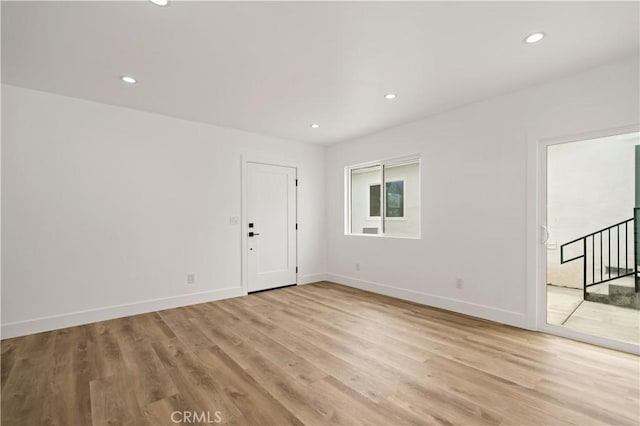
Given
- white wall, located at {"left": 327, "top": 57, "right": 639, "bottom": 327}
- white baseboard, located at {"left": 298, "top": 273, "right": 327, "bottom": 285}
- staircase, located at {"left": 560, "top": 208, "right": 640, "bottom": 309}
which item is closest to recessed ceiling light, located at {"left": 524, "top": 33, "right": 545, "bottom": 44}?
white wall, located at {"left": 327, "top": 57, "right": 639, "bottom": 327}

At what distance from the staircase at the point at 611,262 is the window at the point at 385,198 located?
1969 millimetres

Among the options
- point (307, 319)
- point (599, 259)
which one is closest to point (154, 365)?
point (307, 319)

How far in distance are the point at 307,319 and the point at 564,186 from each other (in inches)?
127

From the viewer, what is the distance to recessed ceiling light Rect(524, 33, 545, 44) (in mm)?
2285

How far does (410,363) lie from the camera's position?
2498 mm

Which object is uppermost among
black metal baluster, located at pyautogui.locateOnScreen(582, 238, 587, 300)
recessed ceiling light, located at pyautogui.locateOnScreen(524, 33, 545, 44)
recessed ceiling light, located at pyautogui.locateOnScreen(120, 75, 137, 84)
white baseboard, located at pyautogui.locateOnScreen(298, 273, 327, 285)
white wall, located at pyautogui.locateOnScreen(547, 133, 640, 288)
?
recessed ceiling light, located at pyautogui.locateOnScreen(524, 33, 545, 44)

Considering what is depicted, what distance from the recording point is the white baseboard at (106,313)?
3176 mm

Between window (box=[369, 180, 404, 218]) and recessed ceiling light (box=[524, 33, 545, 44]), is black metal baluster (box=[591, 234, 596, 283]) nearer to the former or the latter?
recessed ceiling light (box=[524, 33, 545, 44])

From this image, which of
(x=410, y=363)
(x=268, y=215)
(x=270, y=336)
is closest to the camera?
(x=410, y=363)

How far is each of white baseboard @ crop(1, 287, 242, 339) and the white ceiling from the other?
8.47 feet

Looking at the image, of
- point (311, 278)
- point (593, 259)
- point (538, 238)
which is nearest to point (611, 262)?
point (593, 259)

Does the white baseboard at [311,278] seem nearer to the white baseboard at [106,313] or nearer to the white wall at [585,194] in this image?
the white baseboard at [106,313]

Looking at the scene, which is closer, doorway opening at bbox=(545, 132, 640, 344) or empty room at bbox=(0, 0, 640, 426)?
empty room at bbox=(0, 0, 640, 426)

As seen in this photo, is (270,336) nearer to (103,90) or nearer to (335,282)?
(335,282)
